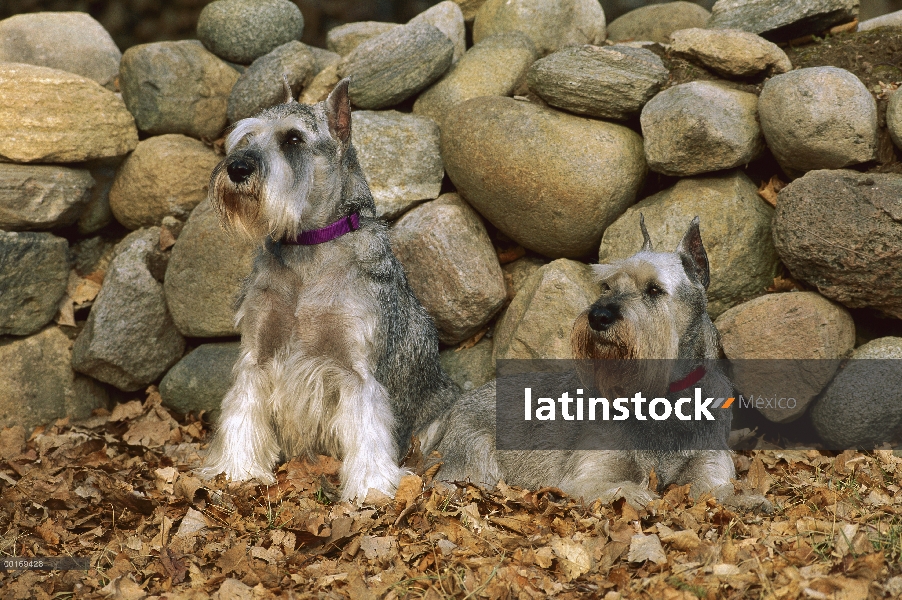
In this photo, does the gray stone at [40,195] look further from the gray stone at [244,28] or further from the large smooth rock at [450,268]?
the large smooth rock at [450,268]

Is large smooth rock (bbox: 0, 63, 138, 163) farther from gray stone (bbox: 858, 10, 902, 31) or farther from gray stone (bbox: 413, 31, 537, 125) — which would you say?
gray stone (bbox: 858, 10, 902, 31)

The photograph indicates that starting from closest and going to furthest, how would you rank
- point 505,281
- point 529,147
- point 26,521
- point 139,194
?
point 26,521 < point 529,147 < point 505,281 < point 139,194

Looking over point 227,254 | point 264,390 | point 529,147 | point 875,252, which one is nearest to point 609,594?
point 264,390

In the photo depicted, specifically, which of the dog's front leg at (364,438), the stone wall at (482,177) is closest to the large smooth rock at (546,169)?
the stone wall at (482,177)

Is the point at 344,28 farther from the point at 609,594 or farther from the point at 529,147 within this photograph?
the point at 609,594

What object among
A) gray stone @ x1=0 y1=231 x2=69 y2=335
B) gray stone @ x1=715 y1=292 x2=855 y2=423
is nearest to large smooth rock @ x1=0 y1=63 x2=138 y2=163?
gray stone @ x1=0 y1=231 x2=69 y2=335

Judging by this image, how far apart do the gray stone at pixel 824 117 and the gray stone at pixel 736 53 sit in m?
0.51

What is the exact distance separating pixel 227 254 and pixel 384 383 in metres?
2.56

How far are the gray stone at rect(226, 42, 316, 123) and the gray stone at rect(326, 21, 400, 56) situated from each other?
915 mm

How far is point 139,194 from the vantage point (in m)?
8.43

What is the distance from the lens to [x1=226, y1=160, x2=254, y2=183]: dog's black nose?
5.43 m

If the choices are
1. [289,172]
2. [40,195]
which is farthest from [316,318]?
[40,195]

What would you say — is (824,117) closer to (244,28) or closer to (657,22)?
(657,22)

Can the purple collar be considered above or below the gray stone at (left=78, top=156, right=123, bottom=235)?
above
